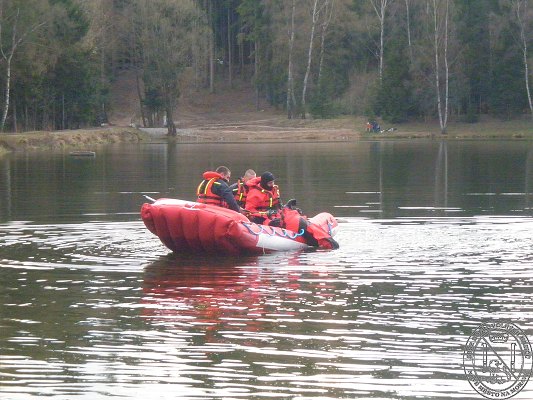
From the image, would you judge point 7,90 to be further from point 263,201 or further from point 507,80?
point 263,201

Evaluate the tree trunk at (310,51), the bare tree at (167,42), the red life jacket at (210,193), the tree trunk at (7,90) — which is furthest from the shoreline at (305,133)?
the red life jacket at (210,193)

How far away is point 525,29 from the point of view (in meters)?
75.2

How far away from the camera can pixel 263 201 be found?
20188mm

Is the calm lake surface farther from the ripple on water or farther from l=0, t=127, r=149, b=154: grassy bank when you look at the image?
l=0, t=127, r=149, b=154: grassy bank

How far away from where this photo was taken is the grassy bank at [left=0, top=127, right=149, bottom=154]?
6253cm

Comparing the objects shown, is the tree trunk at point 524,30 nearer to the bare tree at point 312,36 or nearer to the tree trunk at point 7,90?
the bare tree at point 312,36

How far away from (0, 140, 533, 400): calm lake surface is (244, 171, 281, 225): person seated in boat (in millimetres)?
1113

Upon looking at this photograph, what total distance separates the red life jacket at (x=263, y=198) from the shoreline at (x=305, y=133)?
5173 cm

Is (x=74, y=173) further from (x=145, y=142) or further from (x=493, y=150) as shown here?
(x=145, y=142)

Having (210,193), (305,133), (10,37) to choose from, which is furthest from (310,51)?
(210,193)

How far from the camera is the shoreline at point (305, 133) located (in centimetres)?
7538

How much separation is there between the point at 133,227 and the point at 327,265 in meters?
6.70

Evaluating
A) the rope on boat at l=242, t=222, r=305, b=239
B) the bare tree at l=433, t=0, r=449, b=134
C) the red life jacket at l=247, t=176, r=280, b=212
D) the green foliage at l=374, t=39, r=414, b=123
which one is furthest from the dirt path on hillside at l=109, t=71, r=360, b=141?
the rope on boat at l=242, t=222, r=305, b=239

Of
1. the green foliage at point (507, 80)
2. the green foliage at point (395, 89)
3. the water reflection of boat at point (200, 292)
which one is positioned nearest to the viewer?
the water reflection of boat at point (200, 292)
